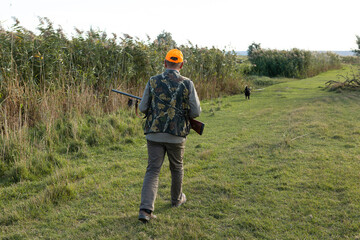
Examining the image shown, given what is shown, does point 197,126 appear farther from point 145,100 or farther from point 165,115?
point 145,100

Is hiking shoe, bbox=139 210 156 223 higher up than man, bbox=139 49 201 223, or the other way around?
man, bbox=139 49 201 223

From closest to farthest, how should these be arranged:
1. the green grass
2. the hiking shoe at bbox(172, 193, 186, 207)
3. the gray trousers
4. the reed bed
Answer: the green grass → the gray trousers → the hiking shoe at bbox(172, 193, 186, 207) → the reed bed

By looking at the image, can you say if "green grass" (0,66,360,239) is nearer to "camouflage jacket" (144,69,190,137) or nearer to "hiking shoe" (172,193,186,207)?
"hiking shoe" (172,193,186,207)

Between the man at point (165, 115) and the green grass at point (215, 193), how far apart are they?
47 centimetres

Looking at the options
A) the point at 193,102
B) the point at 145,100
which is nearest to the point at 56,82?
the point at 145,100

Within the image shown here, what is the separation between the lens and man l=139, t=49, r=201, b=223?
12.9 ft

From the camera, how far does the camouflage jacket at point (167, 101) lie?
12.9ft

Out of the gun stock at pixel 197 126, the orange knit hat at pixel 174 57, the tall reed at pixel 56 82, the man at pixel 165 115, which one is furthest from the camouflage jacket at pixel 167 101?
the tall reed at pixel 56 82

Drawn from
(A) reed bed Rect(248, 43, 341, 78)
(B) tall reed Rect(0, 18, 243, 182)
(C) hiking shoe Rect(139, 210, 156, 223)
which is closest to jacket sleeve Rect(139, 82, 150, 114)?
(C) hiking shoe Rect(139, 210, 156, 223)

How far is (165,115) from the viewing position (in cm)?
395

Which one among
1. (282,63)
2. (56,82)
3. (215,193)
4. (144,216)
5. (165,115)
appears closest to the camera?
(144,216)

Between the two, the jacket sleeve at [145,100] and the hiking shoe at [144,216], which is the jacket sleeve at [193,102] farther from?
the hiking shoe at [144,216]

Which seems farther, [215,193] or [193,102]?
[215,193]

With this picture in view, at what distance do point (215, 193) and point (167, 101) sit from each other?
170 centimetres
